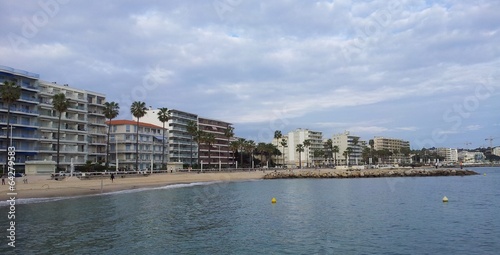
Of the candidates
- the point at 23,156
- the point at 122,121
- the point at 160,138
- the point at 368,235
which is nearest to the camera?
the point at 368,235

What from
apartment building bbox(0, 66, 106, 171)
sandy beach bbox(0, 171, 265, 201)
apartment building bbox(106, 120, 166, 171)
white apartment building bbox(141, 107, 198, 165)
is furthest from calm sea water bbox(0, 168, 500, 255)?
white apartment building bbox(141, 107, 198, 165)

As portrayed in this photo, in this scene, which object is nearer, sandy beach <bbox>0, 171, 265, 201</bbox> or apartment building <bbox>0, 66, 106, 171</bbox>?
sandy beach <bbox>0, 171, 265, 201</bbox>

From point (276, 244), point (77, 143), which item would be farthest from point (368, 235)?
point (77, 143)

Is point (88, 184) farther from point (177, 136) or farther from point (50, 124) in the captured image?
point (177, 136)

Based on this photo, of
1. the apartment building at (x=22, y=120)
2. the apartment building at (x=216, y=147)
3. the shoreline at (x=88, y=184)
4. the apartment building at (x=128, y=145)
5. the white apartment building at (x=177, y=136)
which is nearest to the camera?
the shoreline at (x=88, y=184)

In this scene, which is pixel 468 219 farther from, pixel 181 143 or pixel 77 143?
pixel 181 143

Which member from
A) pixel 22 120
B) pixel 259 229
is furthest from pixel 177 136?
pixel 259 229

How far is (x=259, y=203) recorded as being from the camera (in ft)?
156

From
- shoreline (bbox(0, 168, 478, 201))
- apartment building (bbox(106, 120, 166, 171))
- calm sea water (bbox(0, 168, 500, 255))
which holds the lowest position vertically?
calm sea water (bbox(0, 168, 500, 255))

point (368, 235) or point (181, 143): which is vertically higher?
point (181, 143)

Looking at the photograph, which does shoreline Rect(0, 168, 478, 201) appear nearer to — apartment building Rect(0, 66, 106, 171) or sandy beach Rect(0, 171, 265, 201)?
sandy beach Rect(0, 171, 265, 201)

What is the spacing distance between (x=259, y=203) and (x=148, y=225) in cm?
1873

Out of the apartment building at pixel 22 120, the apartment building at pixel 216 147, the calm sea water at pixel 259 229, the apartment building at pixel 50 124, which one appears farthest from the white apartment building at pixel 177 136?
the calm sea water at pixel 259 229

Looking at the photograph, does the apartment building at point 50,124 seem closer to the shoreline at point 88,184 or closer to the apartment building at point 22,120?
the apartment building at point 22,120
